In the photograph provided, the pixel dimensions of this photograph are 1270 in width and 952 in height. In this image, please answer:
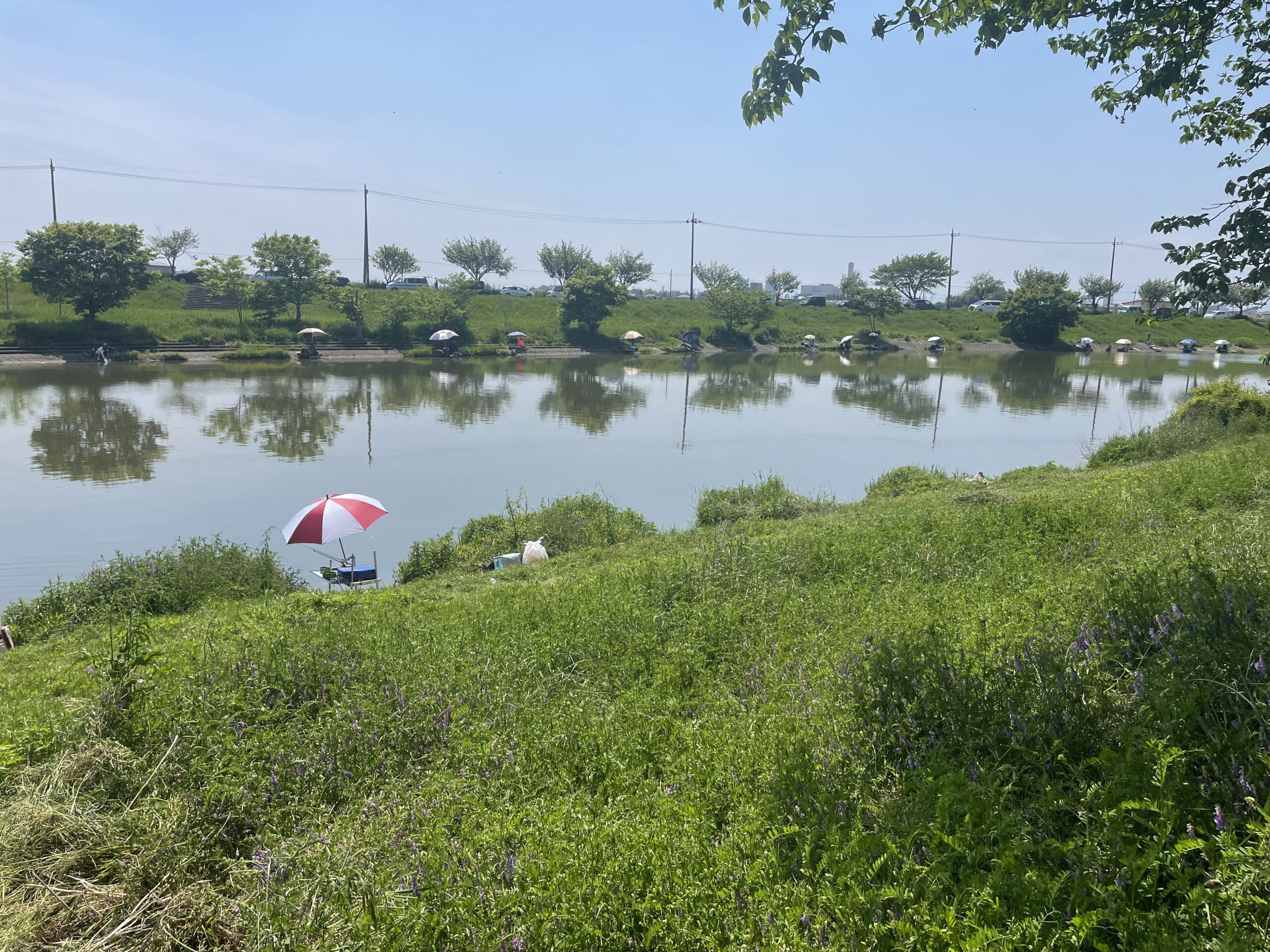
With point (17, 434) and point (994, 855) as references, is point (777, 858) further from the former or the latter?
point (17, 434)

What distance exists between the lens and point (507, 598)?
650 cm

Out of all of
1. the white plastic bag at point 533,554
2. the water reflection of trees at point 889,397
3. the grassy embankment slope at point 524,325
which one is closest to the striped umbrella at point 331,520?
the white plastic bag at point 533,554

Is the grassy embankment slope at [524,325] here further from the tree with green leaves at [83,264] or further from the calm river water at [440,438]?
the calm river water at [440,438]

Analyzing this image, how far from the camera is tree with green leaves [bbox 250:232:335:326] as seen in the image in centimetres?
4778

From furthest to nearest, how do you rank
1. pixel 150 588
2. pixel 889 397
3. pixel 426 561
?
pixel 889 397 → pixel 426 561 → pixel 150 588

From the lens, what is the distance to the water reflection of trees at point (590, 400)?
2559cm

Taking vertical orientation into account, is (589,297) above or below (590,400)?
above

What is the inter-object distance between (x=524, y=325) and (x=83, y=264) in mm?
Answer: 27624

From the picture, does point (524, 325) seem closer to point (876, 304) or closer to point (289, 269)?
point (289, 269)

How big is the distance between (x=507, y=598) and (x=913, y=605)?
3298 mm

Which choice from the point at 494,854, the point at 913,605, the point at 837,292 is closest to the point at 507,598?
the point at 913,605

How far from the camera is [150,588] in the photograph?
8.73 meters

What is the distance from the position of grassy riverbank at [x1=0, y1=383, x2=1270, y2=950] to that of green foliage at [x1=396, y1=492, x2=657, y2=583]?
Result: 485 centimetres

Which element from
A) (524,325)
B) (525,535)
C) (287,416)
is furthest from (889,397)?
(524,325)
